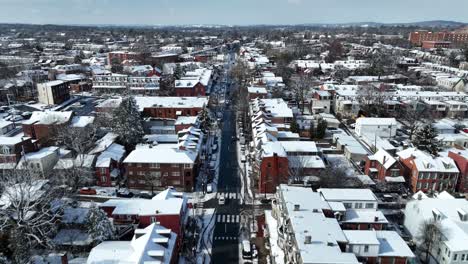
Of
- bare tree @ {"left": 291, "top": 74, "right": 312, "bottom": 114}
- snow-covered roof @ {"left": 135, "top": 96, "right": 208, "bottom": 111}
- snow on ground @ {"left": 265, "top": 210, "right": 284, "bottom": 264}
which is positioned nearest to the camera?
snow on ground @ {"left": 265, "top": 210, "right": 284, "bottom": 264}

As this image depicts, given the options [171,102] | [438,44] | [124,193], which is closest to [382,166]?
[124,193]

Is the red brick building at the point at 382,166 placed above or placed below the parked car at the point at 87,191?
above

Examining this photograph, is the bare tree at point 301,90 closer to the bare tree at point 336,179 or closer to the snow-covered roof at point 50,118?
the bare tree at point 336,179

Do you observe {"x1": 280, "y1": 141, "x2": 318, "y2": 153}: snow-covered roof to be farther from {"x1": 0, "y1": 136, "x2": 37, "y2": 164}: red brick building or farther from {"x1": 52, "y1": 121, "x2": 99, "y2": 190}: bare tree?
{"x1": 0, "y1": 136, "x2": 37, "y2": 164}: red brick building

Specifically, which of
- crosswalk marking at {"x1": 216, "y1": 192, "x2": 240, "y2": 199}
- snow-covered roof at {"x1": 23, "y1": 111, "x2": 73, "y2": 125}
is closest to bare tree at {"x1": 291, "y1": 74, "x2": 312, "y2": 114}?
crosswalk marking at {"x1": 216, "y1": 192, "x2": 240, "y2": 199}

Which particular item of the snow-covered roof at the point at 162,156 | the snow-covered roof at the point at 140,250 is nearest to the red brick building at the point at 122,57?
the snow-covered roof at the point at 162,156

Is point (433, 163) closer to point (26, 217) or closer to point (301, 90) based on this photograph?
point (301, 90)

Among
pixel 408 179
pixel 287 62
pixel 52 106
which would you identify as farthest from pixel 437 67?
pixel 52 106
